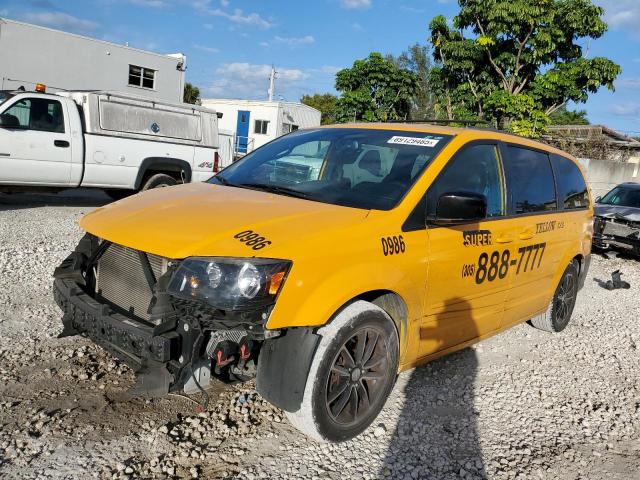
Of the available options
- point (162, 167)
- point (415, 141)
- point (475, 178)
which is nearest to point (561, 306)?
point (475, 178)

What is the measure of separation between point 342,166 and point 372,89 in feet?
75.8

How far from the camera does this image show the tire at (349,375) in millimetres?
2906

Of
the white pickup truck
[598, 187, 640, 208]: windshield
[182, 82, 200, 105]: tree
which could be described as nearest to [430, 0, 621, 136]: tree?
[598, 187, 640, 208]: windshield

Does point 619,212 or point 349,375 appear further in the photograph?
point 619,212

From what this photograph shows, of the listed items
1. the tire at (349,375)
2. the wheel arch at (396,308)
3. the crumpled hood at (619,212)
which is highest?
the crumpled hood at (619,212)

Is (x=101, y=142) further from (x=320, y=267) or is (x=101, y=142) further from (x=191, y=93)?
(x=191, y=93)

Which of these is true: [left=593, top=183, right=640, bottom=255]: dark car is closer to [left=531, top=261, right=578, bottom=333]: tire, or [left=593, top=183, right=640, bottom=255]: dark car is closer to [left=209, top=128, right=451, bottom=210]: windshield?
[left=531, top=261, right=578, bottom=333]: tire

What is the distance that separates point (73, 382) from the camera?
3576 millimetres

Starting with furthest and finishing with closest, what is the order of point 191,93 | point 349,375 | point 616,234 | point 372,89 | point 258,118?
point 191,93, point 258,118, point 372,89, point 616,234, point 349,375

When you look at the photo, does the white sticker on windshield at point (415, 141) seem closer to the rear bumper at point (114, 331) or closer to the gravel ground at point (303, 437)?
the gravel ground at point (303, 437)

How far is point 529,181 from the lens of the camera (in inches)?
180

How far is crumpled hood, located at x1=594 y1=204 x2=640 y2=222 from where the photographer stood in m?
10.4

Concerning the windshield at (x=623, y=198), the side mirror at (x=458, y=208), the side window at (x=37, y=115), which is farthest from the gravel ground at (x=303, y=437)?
the windshield at (x=623, y=198)

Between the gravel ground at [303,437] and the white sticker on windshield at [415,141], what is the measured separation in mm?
1740
